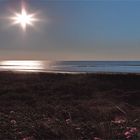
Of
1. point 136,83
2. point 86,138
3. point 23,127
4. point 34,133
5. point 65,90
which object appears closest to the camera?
point 86,138

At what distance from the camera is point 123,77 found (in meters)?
41.3

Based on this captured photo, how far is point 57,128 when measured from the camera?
7449mm

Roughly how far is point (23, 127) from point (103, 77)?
33.6 metres

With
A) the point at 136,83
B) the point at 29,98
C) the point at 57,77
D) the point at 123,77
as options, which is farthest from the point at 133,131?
the point at 57,77

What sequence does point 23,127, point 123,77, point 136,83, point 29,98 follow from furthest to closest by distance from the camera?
point 123,77
point 136,83
point 29,98
point 23,127

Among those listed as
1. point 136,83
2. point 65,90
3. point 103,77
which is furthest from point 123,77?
point 65,90

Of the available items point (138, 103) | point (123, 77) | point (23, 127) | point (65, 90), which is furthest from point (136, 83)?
point (23, 127)

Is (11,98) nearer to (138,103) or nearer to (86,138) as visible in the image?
(138,103)

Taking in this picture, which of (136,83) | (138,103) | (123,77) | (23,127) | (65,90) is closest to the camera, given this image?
(23,127)

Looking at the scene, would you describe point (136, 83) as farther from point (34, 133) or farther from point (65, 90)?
point (34, 133)

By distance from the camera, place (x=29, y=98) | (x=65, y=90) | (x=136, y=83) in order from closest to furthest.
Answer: (x=29, y=98)
(x=65, y=90)
(x=136, y=83)

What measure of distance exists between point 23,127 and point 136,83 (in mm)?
27474

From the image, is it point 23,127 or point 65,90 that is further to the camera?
point 65,90

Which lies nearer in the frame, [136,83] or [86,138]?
[86,138]
